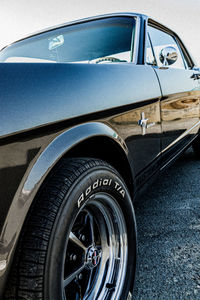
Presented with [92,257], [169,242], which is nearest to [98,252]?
[92,257]

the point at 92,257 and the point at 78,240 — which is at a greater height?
the point at 78,240

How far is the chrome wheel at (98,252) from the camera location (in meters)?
1.03

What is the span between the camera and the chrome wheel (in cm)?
103

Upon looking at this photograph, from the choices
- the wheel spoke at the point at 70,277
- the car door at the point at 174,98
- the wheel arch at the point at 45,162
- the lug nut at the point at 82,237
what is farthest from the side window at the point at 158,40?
the wheel spoke at the point at 70,277

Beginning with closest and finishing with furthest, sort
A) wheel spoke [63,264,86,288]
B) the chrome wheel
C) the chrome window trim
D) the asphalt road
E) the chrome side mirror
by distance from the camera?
wheel spoke [63,264,86,288] < the chrome wheel < the asphalt road < the chrome window trim < the chrome side mirror

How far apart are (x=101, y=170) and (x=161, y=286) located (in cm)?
79

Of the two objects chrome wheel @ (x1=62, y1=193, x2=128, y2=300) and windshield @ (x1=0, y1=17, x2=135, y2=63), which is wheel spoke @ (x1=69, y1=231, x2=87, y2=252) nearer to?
chrome wheel @ (x1=62, y1=193, x2=128, y2=300)

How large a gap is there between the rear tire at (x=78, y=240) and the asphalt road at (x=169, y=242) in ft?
0.86

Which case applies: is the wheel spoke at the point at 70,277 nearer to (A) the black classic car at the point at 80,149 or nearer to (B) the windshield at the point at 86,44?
(A) the black classic car at the point at 80,149

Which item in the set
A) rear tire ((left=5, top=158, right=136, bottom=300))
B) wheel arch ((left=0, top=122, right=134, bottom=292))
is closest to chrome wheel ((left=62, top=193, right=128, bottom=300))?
rear tire ((left=5, top=158, right=136, bottom=300))

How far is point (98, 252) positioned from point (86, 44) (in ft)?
4.57

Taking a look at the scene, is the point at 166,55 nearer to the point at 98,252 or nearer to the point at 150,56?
the point at 150,56

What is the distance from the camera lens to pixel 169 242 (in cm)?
165

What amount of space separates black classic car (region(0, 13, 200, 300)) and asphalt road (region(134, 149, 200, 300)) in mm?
255
